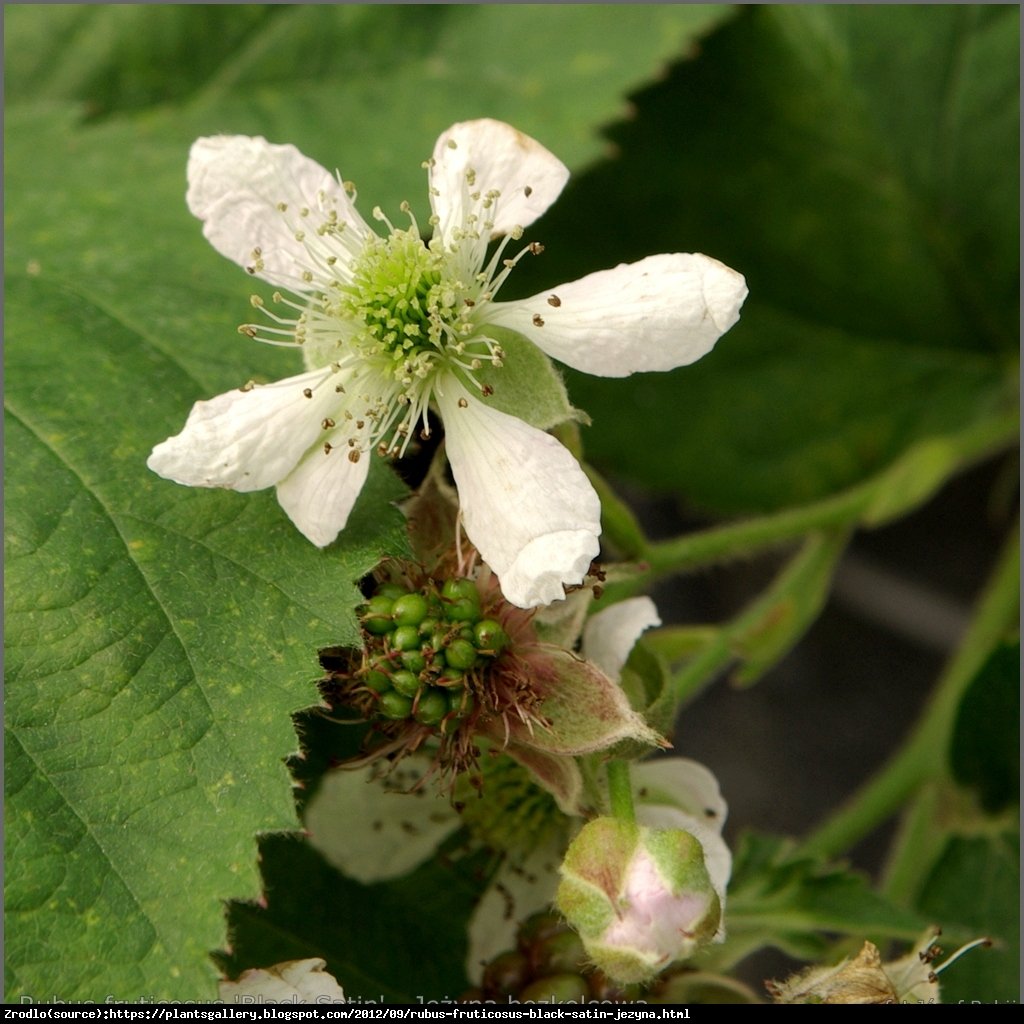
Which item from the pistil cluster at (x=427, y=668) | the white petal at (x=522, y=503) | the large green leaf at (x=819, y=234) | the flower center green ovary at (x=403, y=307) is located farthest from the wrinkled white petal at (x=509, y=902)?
the large green leaf at (x=819, y=234)

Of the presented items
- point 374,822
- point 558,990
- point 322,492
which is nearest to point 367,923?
point 374,822

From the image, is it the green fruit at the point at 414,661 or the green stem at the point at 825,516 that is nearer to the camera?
the green fruit at the point at 414,661

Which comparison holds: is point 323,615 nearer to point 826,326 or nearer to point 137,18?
point 137,18

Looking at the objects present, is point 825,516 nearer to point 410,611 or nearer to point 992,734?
point 992,734

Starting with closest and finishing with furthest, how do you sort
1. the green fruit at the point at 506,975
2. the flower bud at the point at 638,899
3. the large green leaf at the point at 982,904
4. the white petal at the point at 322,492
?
the flower bud at the point at 638,899, the white petal at the point at 322,492, the green fruit at the point at 506,975, the large green leaf at the point at 982,904

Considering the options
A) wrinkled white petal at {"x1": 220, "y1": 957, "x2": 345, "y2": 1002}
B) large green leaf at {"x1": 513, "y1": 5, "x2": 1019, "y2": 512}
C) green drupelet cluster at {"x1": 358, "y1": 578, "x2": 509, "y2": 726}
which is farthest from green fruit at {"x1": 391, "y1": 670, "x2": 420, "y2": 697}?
large green leaf at {"x1": 513, "y1": 5, "x2": 1019, "y2": 512}

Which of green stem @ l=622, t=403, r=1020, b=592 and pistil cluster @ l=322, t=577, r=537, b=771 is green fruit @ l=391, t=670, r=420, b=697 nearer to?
pistil cluster @ l=322, t=577, r=537, b=771

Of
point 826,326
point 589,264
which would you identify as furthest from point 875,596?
point 589,264

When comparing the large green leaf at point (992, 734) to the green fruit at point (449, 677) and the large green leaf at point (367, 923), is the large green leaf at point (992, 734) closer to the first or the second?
the large green leaf at point (367, 923)
